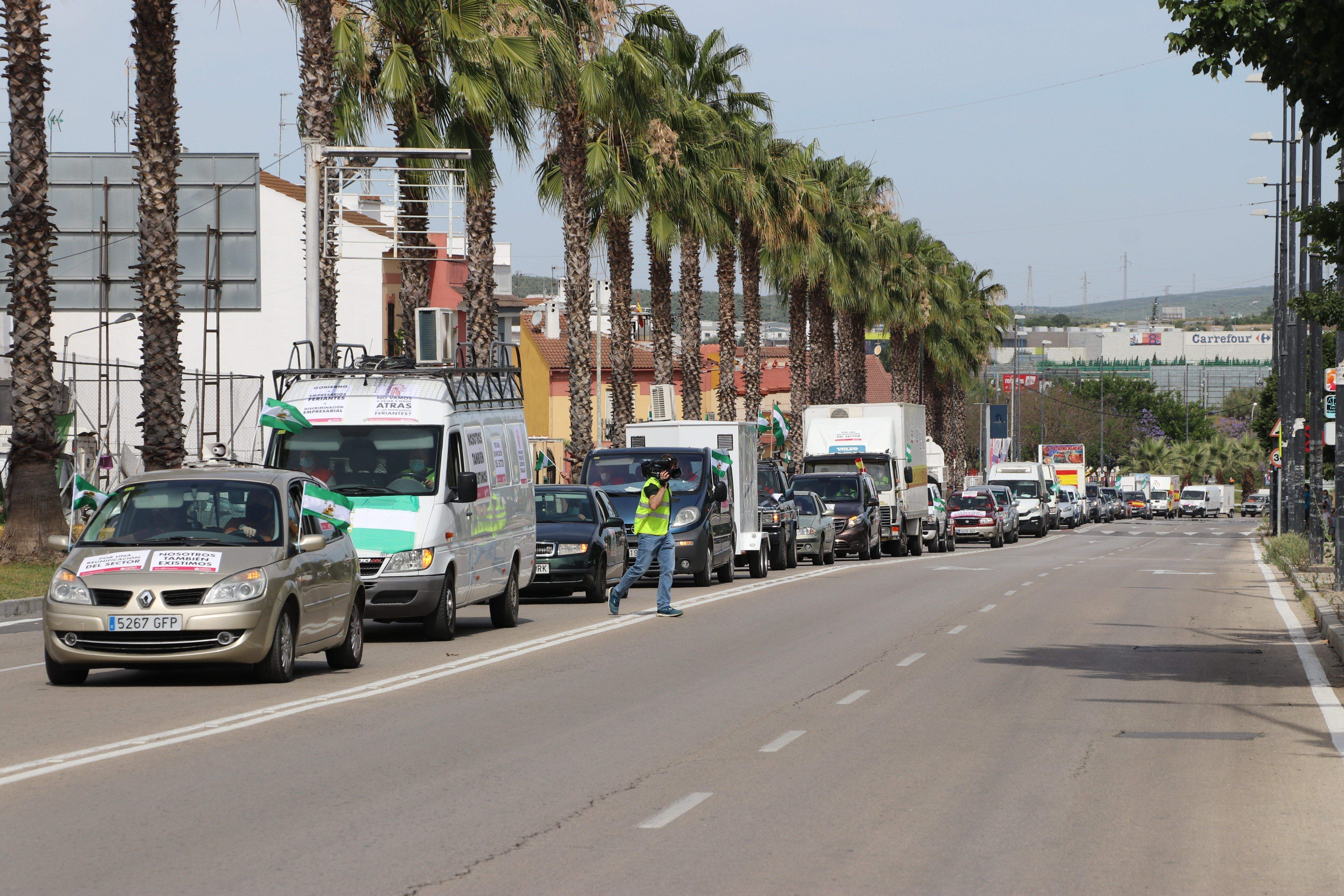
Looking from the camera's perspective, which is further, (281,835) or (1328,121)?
(1328,121)

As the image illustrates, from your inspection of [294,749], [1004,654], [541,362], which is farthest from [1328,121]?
[541,362]

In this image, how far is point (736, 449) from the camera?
30.7 meters

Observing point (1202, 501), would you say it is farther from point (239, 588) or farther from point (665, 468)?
point (239, 588)

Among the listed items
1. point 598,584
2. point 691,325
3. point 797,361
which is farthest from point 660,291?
point 598,584

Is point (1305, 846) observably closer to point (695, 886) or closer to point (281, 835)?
point (695, 886)

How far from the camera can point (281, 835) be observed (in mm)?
Answer: 7637

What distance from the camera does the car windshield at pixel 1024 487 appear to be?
2751 inches

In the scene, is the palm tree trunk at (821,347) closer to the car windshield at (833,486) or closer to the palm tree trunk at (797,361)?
the palm tree trunk at (797,361)

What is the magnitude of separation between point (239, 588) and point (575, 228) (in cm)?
2160

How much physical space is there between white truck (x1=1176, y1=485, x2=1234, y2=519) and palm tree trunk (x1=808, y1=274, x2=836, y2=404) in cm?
6808

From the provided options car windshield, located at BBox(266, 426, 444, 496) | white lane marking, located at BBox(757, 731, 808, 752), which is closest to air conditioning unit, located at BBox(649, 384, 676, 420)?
car windshield, located at BBox(266, 426, 444, 496)

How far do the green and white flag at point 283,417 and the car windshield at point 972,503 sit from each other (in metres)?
41.3

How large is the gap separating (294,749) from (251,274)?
35590 millimetres

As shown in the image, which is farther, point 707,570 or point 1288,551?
point 1288,551
